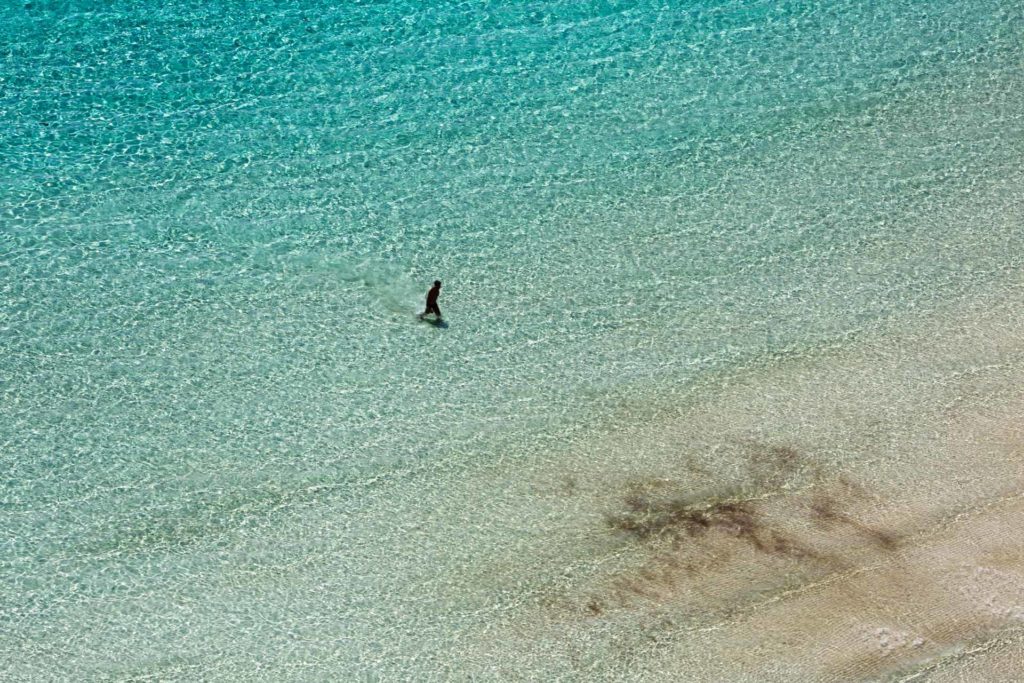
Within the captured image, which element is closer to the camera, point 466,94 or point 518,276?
point 518,276

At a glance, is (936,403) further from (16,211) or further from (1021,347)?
(16,211)

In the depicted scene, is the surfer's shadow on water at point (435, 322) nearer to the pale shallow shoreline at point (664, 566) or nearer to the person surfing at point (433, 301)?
the person surfing at point (433, 301)

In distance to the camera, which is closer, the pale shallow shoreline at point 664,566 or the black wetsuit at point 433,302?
the pale shallow shoreline at point 664,566

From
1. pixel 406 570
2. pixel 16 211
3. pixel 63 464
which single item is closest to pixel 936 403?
pixel 406 570

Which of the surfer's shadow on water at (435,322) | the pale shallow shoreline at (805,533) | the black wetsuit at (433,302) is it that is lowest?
the pale shallow shoreline at (805,533)

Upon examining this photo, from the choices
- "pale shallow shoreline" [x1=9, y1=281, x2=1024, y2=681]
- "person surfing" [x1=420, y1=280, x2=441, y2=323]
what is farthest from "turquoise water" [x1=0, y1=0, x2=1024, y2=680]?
"person surfing" [x1=420, y1=280, x2=441, y2=323]

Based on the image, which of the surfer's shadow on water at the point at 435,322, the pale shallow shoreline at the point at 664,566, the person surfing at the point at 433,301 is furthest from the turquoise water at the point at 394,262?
the person surfing at the point at 433,301

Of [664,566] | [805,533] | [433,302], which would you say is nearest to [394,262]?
[433,302]
